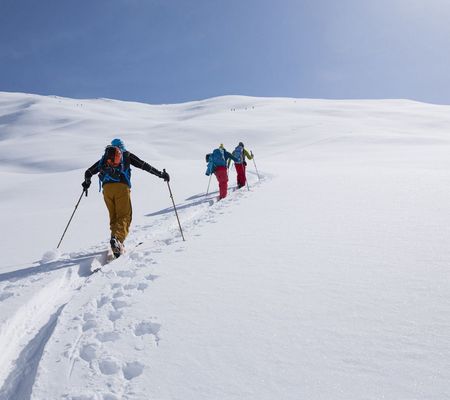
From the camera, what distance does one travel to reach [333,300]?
3.24 metres

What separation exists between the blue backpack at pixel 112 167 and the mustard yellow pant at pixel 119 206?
0.11m

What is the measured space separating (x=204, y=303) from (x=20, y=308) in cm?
194

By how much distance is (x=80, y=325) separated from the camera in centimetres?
332

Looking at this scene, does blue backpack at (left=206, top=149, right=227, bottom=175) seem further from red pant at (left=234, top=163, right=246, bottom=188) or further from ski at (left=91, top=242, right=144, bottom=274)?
ski at (left=91, top=242, right=144, bottom=274)

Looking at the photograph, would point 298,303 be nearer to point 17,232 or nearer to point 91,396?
point 91,396

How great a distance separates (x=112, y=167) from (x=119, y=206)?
2.22 feet

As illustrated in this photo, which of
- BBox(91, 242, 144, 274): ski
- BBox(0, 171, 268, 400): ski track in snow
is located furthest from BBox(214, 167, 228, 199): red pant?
BBox(91, 242, 144, 274): ski

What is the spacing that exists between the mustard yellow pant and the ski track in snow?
49 centimetres

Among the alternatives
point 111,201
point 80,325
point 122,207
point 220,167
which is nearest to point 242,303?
point 80,325

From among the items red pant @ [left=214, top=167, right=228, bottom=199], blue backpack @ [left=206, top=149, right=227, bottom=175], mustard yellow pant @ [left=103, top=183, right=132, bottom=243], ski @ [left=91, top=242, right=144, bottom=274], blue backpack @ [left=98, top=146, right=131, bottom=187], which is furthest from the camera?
blue backpack @ [left=206, top=149, right=227, bottom=175]

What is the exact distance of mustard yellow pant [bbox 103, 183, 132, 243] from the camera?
6238mm

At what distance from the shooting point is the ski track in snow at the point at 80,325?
2.55 m

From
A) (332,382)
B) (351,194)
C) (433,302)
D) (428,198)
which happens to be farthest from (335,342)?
(351,194)

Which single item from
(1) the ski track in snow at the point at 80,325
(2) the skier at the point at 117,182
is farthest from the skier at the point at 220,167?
(1) the ski track in snow at the point at 80,325
